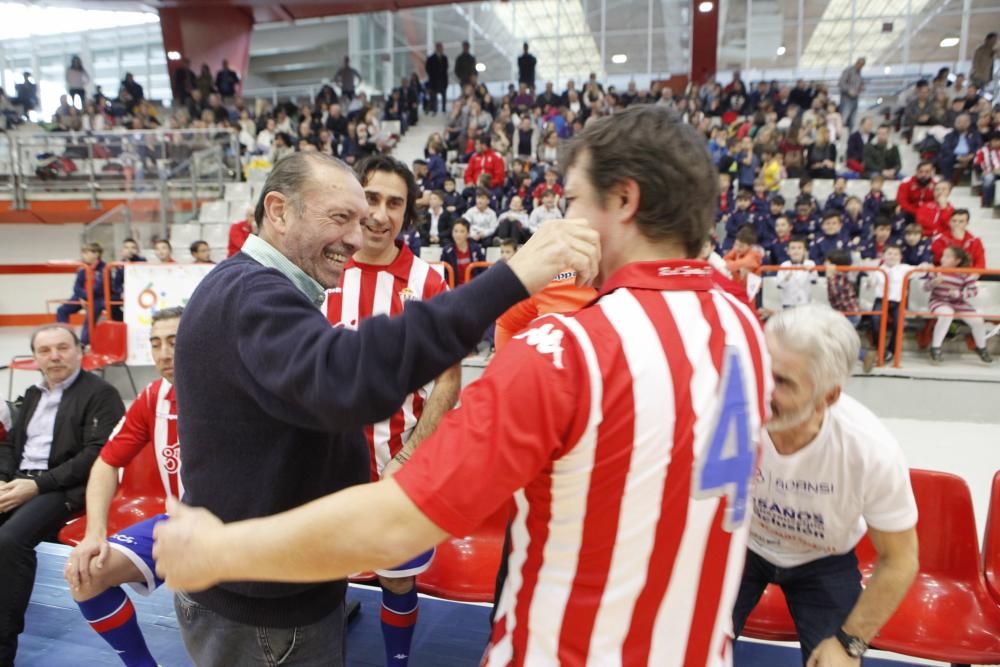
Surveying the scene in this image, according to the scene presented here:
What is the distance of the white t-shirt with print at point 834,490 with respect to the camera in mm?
1732

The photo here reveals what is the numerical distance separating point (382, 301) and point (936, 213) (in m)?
9.03

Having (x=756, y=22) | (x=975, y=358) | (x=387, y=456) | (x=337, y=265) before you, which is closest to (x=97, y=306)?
(x=387, y=456)

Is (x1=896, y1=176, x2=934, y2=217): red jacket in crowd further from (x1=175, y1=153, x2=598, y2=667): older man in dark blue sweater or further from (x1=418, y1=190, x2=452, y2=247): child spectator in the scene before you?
(x1=175, y1=153, x2=598, y2=667): older man in dark blue sweater

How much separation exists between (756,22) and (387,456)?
2146 cm

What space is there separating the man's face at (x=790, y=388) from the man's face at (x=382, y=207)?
1.41 metres

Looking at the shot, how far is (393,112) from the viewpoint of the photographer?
16.8 m

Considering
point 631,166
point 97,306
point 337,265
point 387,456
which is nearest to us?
point 631,166

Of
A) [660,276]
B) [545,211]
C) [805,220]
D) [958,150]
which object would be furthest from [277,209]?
[958,150]

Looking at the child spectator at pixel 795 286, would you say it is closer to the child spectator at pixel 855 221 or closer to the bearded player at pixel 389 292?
the child spectator at pixel 855 221

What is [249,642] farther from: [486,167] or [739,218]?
[486,167]

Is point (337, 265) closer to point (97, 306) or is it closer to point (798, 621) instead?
point (798, 621)

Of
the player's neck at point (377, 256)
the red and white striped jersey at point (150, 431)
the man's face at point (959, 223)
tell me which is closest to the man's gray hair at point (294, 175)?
the player's neck at point (377, 256)

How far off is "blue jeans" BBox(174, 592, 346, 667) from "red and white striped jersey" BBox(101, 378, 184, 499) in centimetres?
130

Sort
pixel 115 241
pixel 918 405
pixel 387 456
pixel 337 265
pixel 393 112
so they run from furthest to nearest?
1. pixel 393 112
2. pixel 115 241
3. pixel 918 405
4. pixel 387 456
5. pixel 337 265
